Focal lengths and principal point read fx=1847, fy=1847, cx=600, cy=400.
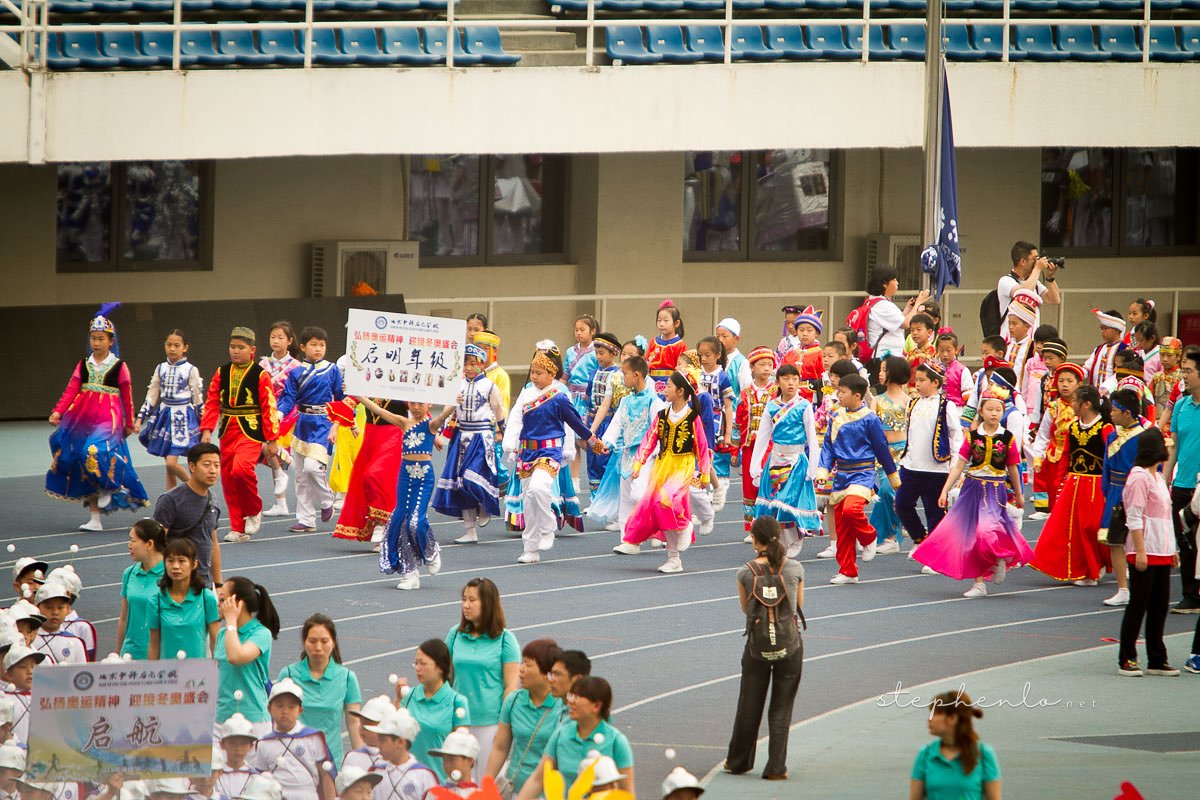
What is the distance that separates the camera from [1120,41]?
2466 centimetres

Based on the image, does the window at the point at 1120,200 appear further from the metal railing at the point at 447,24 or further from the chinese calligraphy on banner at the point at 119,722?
the chinese calligraphy on banner at the point at 119,722

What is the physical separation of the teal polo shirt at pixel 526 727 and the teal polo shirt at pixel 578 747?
0.31 m

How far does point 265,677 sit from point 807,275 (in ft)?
62.1

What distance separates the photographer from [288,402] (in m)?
16.2

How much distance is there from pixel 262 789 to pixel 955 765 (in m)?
2.65

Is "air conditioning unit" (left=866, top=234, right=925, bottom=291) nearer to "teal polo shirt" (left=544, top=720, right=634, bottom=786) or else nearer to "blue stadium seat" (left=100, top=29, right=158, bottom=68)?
"blue stadium seat" (left=100, top=29, right=158, bottom=68)

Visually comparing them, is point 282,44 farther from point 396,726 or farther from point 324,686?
point 396,726

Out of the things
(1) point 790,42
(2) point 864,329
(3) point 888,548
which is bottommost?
(3) point 888,548

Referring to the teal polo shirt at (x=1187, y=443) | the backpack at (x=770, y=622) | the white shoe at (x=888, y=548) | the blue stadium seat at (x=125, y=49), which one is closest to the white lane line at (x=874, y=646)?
the teal polo shirt at (x=1187, y=443)

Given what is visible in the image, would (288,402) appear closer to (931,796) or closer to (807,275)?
(931,796)

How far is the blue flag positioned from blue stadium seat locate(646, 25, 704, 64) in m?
4.26

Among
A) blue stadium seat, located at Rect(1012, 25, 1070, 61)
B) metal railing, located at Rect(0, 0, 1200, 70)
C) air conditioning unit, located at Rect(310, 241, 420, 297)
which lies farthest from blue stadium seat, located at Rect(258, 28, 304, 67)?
blue stadium seat, located at Rect(1012, 25, 1070, 61)

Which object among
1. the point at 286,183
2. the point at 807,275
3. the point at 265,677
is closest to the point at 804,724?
the point at 265,677

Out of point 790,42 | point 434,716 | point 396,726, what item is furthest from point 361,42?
point 396,726
